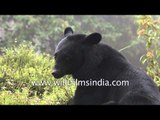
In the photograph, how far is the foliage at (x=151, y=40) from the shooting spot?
4969mm

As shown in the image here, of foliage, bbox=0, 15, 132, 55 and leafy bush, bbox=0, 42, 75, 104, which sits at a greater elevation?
foliage, bbox=0, 15, 132, 55

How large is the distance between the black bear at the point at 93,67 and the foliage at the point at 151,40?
1.30 metres

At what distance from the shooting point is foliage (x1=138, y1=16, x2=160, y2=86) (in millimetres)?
4969

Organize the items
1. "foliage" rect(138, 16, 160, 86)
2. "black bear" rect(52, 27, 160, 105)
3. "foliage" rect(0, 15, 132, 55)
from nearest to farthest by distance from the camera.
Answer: "black bear" rect(52, 27, 160, 105)
"foliage" rect(138, 16, 160, 86)
"foliage" rect(0, 15, 132, 55)

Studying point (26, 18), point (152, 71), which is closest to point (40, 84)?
point (152, 71)

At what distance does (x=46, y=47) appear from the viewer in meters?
5.21

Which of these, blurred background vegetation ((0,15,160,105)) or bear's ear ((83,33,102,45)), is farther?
blurred background vegetation ((0,15,160,105))

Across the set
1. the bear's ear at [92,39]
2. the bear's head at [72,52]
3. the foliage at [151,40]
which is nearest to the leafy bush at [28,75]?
the bear's head at [72,52]

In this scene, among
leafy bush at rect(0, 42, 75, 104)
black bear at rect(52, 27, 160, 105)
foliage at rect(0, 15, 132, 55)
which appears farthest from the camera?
foliage at rect(0, 15, 132, 55)

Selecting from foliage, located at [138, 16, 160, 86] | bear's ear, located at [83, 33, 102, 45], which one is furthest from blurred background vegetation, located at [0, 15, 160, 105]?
bear's ear, located at [83, 33, 102, 45]

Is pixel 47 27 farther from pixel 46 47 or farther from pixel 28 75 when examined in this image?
pixel 28 75

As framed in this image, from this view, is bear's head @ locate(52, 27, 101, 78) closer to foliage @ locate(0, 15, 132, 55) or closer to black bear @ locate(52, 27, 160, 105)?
black bear @ locate(52, 27, 160, 105)

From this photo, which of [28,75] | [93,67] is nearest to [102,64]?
[93,67]

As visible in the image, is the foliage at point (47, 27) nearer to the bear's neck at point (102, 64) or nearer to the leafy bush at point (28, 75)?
the leafy bush at point (28, 75)
